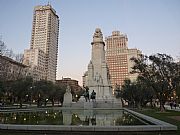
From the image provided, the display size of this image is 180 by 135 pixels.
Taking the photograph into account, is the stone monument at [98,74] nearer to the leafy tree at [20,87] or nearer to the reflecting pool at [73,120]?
the leafy tree at [20,87]

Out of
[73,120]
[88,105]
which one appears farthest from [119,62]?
[73,120]

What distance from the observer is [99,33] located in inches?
2749

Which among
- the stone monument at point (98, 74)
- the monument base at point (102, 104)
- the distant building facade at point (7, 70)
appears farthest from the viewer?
the stone monument at point (98, 74)

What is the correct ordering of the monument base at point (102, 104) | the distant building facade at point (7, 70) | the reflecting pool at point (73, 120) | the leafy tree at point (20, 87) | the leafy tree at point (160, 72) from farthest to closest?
the distant building facade at point (7, 70) → the leafy tree at point (20, 87) → the monument base at point (102, 104) → the leafy tree at point (160, 72) → the reflecting pool at point (73, 120)

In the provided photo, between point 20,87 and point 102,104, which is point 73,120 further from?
point 20,87

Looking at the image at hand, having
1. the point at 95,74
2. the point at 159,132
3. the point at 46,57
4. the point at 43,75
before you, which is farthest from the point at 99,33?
the point at 46,57

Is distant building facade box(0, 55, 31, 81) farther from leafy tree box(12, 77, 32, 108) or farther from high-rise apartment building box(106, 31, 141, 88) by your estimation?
high-rise apartment building box(106, 31, 141, 88)

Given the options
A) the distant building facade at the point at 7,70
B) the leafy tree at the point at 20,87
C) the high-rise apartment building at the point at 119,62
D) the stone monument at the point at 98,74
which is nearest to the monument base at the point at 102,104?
the stone monument at the point at 98,74

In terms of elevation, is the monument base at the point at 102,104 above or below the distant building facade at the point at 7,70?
below

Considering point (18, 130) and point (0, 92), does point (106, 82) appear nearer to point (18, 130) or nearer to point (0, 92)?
point (0, 92)

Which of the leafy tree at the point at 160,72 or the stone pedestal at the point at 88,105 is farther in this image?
the stone pedestal at the point at 88,105

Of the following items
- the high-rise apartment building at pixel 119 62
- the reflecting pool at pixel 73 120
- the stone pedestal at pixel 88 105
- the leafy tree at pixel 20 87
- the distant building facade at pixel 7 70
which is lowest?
the stone pedestal at pixel 88 105

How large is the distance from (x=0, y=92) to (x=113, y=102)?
28.3 m

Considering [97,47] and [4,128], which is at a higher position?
[97,47]
